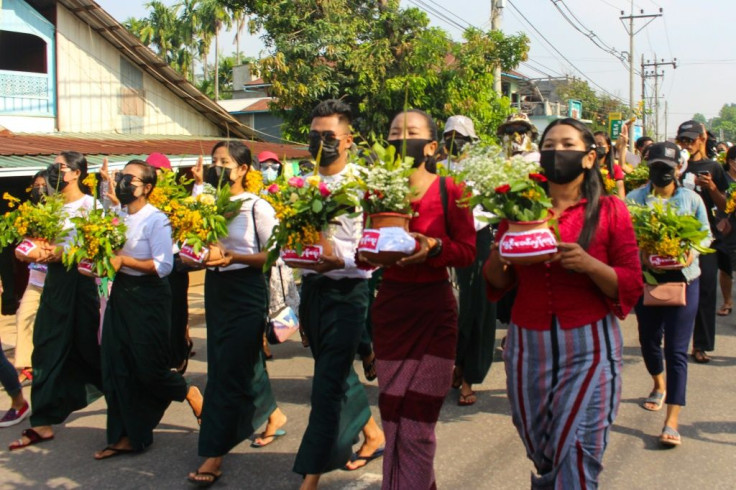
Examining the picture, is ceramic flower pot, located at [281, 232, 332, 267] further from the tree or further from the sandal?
the tree

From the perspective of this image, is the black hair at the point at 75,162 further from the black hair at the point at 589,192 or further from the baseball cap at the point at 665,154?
the baseball cap at the point at 665,154

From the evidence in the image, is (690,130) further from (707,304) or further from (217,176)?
(217,176)

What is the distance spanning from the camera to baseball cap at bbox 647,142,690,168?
18.5 ft

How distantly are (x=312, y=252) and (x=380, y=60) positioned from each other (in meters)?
15.8

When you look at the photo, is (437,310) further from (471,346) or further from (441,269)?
(471,346)

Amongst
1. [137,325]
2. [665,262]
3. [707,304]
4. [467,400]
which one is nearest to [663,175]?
[665,262]

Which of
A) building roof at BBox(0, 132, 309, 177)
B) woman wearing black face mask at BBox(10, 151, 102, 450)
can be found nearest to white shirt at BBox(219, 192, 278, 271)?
woman wearing black face mask at BBox(10, 151, 102, 450)

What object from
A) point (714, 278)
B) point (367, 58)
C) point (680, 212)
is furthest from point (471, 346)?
point (367, 58)

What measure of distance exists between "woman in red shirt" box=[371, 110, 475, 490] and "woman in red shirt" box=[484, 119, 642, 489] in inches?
17.6

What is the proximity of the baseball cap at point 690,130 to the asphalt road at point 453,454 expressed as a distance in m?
2.47

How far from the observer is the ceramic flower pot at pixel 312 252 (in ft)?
14.1

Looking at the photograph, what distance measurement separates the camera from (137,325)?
5.39 meters

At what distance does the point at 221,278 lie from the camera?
511cm

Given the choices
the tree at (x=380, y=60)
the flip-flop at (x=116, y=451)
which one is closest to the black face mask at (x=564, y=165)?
the flip-flop at (x=116, y=451)
